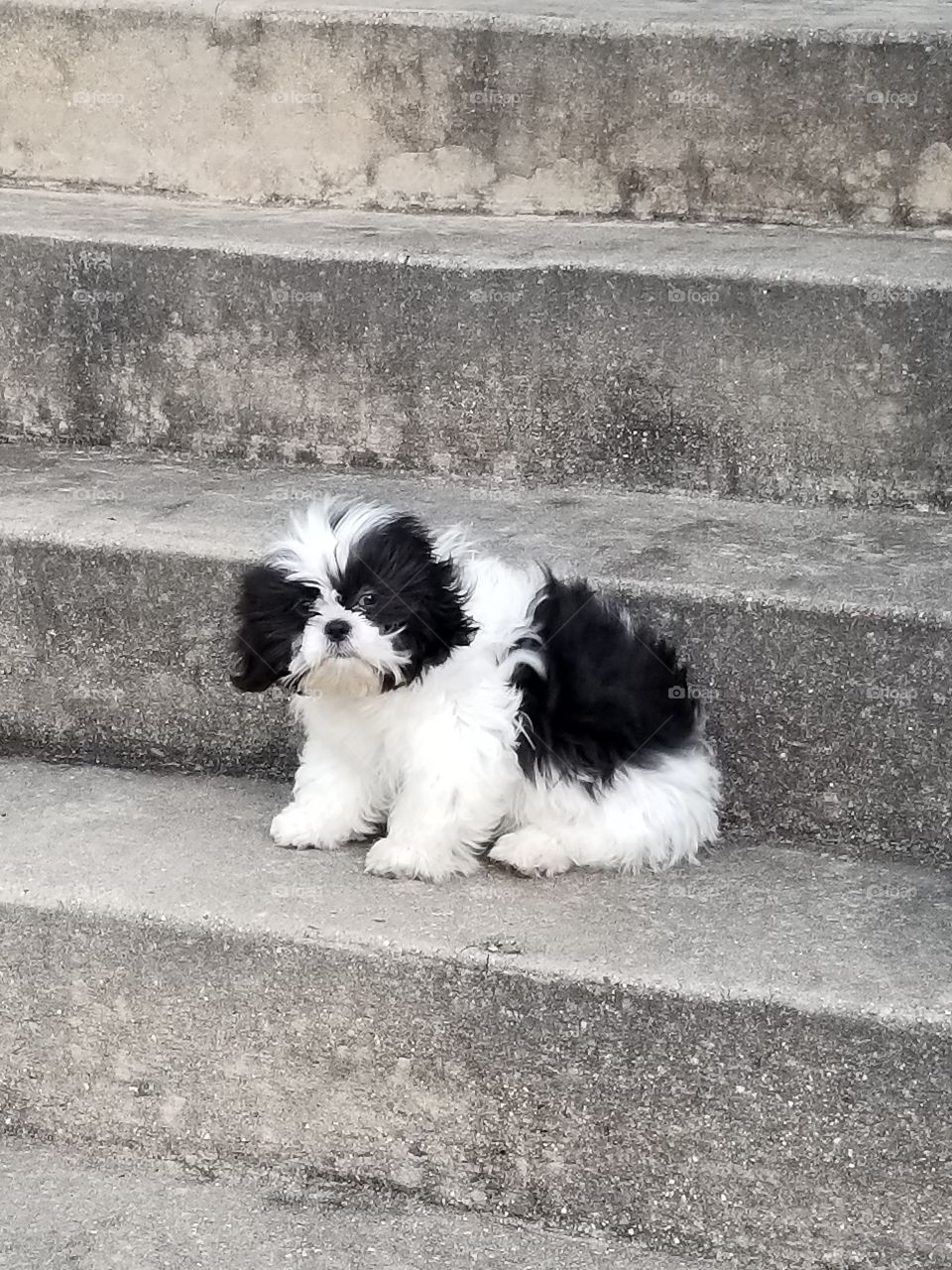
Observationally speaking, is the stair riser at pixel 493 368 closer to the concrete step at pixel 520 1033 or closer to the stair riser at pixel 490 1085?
the concrete step at pixel 520 1033

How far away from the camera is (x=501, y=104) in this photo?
324 centimetres

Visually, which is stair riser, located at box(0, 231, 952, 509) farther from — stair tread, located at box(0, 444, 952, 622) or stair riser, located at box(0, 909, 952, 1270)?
stair riser, located at box(0, 909, 952, 1270)

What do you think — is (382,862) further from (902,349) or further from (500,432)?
(902,349)

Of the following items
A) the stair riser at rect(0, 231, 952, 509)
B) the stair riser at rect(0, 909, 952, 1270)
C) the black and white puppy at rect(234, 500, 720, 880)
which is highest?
the stair riser at rect(0, 231, 952, 509)

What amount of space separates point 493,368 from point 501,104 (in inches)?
30.2

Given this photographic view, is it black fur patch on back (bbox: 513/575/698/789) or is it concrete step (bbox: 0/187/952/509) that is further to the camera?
concrete step (bbox: 0/187/952/509)

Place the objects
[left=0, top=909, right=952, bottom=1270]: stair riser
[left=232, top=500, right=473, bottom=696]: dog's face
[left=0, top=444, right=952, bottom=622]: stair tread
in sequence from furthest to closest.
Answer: [left=0, top=444, right=952, bottom=622]: stair tread, [left=232, top=500, right=473, bottom=696]: dog's face, [left=0, top=909, right=952, bottom=1270]: stair riser

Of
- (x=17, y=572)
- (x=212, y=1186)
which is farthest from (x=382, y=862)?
(x=17, y=572)

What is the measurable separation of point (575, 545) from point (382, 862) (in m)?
0.66

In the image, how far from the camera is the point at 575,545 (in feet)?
8.32

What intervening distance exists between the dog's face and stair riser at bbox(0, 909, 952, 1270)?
0.41 meters

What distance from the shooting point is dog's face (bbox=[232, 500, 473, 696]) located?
6.96 feet

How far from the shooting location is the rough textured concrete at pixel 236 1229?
6.43 feet

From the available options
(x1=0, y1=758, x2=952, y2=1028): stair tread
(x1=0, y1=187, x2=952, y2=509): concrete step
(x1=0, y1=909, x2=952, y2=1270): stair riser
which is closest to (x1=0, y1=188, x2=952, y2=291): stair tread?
(x1=0, y1=187, x2=952, y2=509): concrete step
